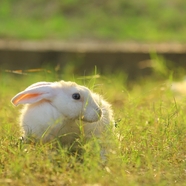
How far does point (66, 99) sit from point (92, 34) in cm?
860

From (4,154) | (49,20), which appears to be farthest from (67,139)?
(49,20)

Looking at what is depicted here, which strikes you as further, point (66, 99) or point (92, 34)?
point (92, 34)

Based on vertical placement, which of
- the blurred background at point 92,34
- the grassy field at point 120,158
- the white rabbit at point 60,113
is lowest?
the grassy field at point 120,158

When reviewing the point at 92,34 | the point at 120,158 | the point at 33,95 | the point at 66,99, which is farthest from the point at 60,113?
the point at 92,34

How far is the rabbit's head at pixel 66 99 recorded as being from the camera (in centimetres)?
461

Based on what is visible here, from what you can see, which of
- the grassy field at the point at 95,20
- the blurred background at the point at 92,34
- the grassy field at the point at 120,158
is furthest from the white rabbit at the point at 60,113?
the grassy field at the point at 95,20

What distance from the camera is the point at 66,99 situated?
466 centimetres

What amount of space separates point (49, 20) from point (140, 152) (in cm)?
974

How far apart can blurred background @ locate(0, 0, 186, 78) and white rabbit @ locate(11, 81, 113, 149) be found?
475 centimetres

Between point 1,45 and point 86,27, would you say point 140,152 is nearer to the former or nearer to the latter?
point 1,45

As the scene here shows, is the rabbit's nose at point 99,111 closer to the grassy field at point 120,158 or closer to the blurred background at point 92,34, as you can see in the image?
the grassy field at point 120,158

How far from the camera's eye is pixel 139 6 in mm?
14516

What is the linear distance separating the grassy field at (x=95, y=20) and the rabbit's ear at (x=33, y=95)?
25.1ft

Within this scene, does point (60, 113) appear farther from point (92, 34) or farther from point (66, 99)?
point (92, 34)
